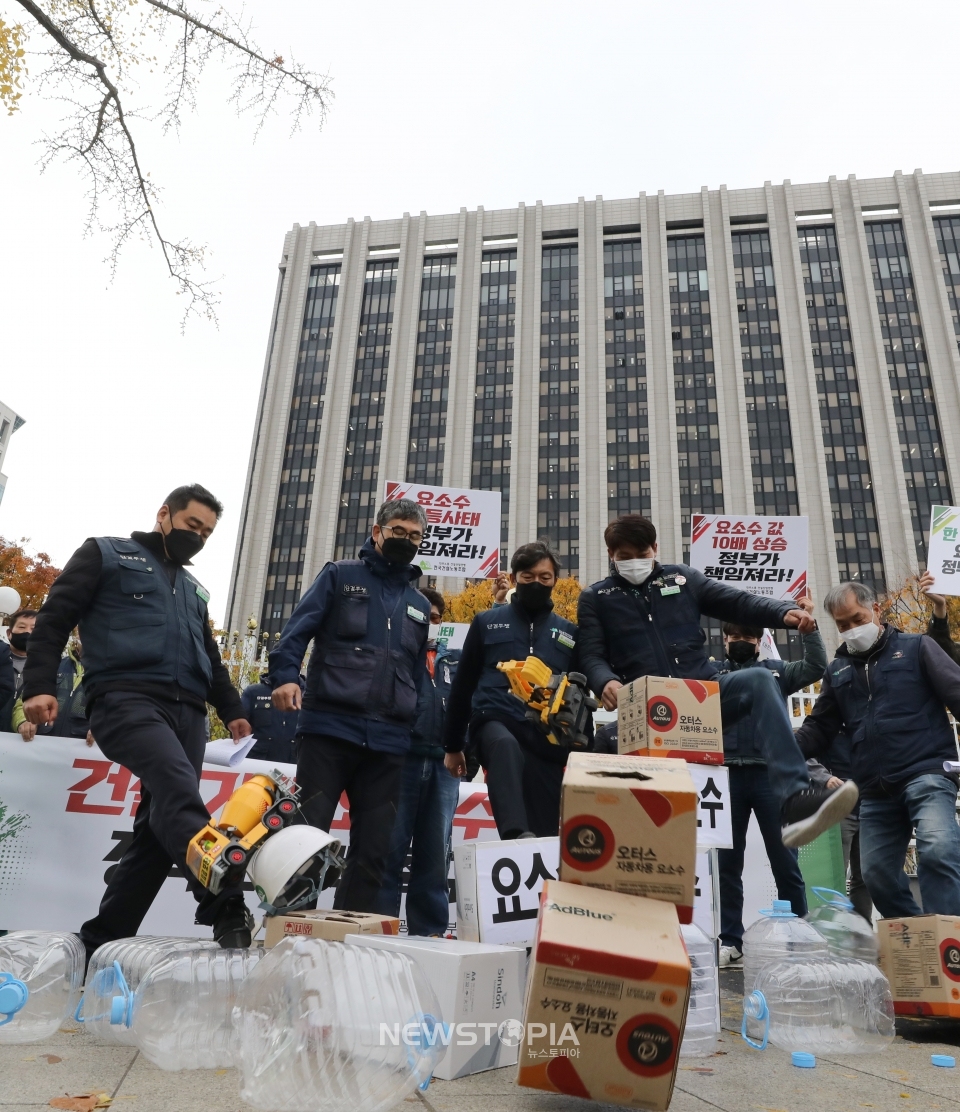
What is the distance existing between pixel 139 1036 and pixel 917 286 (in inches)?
2550

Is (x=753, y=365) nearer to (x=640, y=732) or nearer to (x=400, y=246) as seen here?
(x=400, y=246)

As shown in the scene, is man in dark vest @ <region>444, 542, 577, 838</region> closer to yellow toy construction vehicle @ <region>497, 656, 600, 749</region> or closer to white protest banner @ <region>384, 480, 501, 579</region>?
yellow toy construction vehicle @ <region>497, 656, 600, 749</region>

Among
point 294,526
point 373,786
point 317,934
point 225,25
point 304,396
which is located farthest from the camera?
point 304,396

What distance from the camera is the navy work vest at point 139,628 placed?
307 centimetres

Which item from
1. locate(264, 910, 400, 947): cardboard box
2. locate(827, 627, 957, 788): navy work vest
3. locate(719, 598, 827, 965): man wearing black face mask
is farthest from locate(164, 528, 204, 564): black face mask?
locate(827, 627, 957, 788): navy work vest

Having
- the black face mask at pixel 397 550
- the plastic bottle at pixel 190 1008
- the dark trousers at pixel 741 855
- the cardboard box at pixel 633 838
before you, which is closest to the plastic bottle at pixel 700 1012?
the cardboard box at pixel 633 838

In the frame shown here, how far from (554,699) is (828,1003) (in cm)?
144

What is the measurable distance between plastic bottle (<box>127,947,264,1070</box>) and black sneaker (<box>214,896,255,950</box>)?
358 millimetres

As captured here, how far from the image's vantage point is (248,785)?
2.45 meters

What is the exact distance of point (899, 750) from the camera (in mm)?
3590

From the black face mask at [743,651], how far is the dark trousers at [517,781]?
198cm

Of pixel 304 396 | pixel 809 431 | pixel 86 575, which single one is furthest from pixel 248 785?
pixel 304 396

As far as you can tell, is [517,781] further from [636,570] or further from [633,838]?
[633,838]

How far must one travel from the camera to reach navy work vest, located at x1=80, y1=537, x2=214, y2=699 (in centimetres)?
307
